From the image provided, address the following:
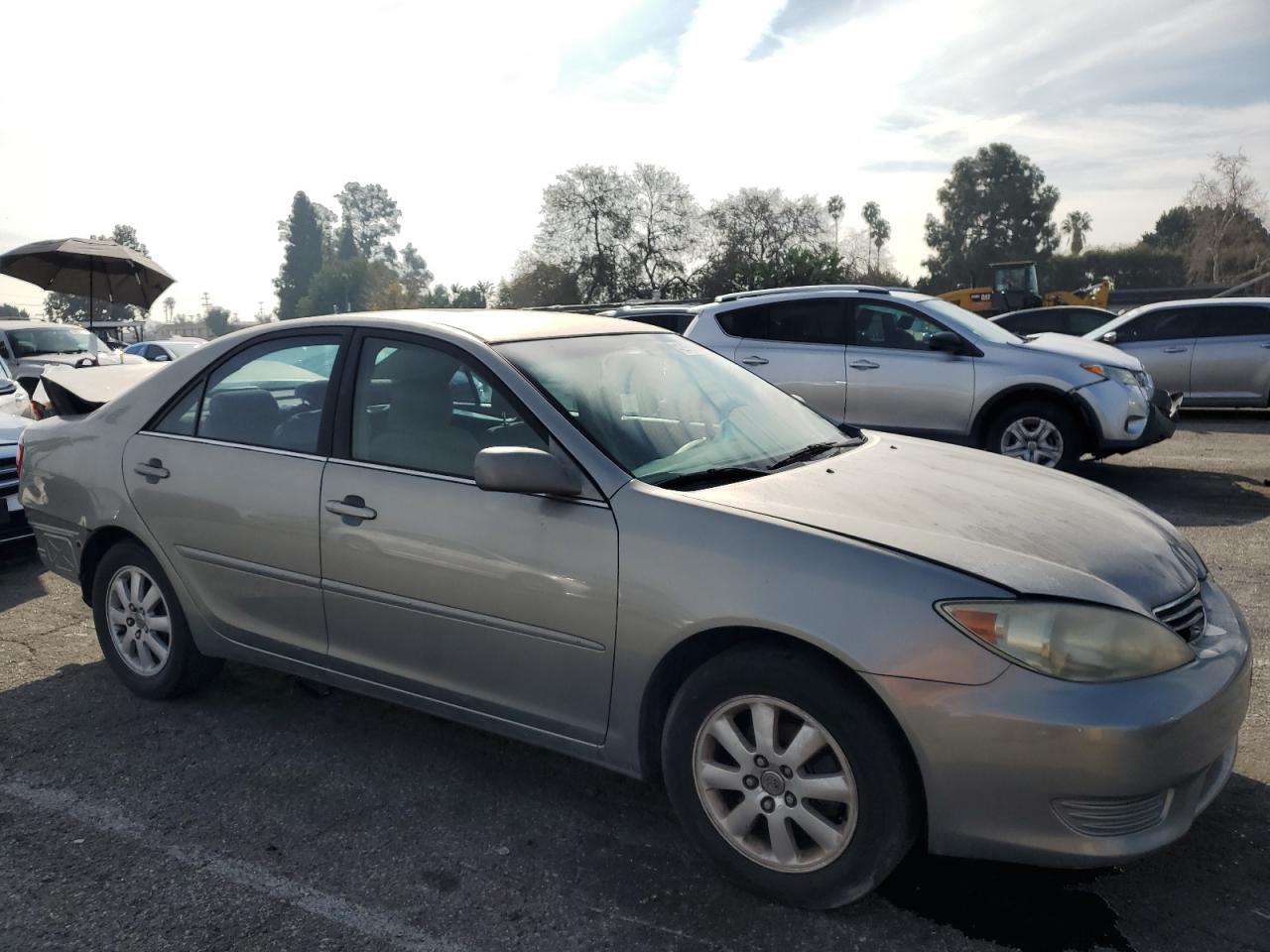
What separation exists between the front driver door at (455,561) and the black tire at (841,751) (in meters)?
0.32

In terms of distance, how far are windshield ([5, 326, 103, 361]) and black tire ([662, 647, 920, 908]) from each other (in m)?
16.2

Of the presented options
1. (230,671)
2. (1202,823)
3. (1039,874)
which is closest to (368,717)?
(230,671)

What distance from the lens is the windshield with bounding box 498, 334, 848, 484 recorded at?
3076 millimetres

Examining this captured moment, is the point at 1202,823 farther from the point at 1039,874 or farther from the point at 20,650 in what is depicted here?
the point at 20,650

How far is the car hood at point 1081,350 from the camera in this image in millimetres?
8023

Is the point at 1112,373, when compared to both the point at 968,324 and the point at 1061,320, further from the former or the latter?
the point at 1061,320

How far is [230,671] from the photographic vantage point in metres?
4.48

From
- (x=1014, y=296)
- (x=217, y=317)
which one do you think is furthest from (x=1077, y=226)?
(x=217, y=317)

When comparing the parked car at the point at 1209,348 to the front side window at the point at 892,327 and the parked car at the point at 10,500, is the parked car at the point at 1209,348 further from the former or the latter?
the parked car at the point at 10,500

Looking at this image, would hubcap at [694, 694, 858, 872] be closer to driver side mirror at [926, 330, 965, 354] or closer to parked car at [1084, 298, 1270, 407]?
driver side mirror at [926, 330, 965, 354]

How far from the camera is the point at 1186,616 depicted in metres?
2.64

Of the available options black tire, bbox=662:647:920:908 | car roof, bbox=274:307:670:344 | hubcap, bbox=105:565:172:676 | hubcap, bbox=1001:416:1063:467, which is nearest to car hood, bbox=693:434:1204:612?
black tire, bbox=662:647:920:908

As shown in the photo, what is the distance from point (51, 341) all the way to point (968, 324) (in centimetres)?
1437

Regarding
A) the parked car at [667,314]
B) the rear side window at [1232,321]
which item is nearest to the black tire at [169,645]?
the parked car at [667,314]
